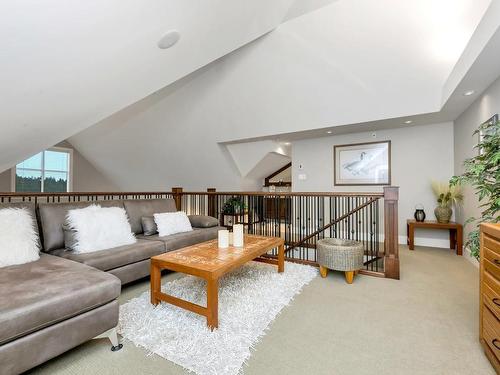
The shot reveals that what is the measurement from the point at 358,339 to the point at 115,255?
2.25m

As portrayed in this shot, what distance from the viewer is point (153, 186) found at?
818 cm

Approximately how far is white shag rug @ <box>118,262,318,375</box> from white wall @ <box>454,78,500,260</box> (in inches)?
110

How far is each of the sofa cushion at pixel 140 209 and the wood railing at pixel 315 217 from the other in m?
0.71

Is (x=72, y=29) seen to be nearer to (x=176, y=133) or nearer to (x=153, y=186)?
(x=176, y=133)

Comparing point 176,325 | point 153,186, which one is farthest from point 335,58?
point 153,186

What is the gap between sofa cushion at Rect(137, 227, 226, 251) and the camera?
3045 mm

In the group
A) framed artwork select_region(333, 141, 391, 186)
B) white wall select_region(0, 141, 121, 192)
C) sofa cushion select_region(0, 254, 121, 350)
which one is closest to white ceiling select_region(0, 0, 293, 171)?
sofa cushion select_region(0, 254, 121, 350)

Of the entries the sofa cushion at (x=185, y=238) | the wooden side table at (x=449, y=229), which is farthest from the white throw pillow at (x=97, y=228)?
the wooden side table at (x=449, y=229)

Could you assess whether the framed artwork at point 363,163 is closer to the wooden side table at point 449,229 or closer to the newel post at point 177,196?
the wooden side table at point 449,229

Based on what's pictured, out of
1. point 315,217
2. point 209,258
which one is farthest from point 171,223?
point 315,217

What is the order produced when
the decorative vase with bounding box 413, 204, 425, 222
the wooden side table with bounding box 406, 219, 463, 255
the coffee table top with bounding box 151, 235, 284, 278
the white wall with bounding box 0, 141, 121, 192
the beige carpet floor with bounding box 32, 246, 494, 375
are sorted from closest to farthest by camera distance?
the beige carpet floor with bounding box 32, 246, 494, 375
the coffee table top with bounding box 151, 235, 284, 278
the wooden side table with bounding box 406, 219, 463, 255
the decorative vase with bounding box 413, 204, 425, 222
the white wall with bounding box 0, 141, 121, 192

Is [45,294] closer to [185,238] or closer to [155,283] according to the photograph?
[155,283]

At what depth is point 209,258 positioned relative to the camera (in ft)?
7.22

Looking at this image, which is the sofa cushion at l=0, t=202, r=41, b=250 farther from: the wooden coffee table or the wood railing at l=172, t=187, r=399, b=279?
the wood railing at l=172, t=187, r=399, b=279
